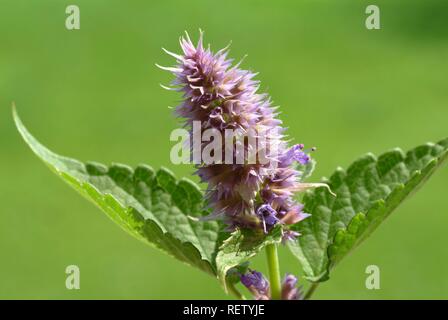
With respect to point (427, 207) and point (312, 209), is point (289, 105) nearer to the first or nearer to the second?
point (427, 207)

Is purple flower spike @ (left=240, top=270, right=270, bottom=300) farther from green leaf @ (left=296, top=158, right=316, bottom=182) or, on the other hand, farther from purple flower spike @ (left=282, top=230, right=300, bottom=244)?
green leaf @ (left=296, top=158, right=316, bottom=182)

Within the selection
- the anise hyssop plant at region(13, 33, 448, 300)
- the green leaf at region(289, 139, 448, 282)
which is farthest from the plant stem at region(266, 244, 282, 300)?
the green leaf at region(289, 139, 448, 282)

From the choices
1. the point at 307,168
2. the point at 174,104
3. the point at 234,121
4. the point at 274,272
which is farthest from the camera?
the point at 174,104

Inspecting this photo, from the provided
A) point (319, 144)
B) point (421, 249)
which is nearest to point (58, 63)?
point (319, 144)

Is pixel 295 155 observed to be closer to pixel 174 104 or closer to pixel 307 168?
pixel 307 168

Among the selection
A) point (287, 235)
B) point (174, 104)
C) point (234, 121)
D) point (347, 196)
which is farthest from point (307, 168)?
point (174, 104)
